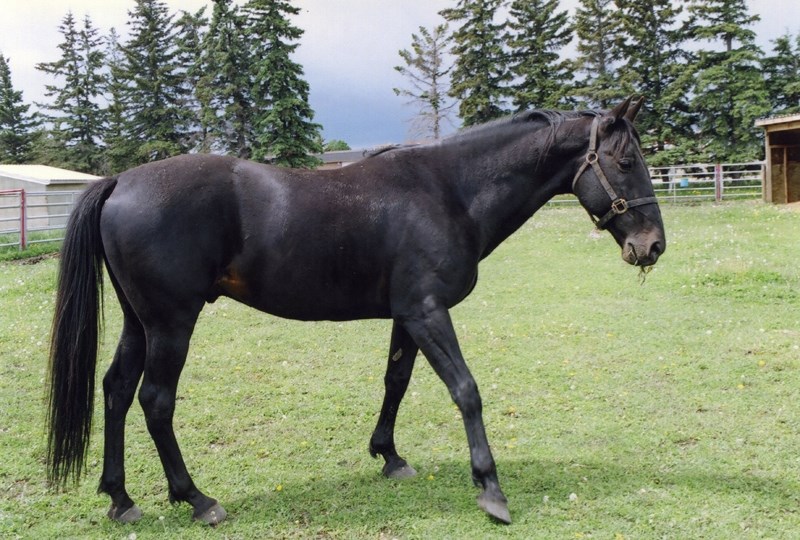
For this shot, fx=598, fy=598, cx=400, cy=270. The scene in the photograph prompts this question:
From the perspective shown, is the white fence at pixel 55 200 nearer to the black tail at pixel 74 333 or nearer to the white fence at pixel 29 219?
the white fence at pixel 29 219

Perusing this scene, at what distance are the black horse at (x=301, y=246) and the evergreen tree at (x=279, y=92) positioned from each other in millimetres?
25181

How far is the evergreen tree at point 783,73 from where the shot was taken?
32656mm

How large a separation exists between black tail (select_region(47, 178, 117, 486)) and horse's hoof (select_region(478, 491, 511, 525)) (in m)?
2.47

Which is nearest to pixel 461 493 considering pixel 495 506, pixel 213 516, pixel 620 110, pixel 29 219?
pixel 495 506

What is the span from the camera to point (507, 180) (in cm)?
377

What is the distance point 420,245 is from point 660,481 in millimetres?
2183

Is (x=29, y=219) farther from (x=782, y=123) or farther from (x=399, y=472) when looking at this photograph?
(x=782, y=123)

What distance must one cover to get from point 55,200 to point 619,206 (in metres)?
26.8

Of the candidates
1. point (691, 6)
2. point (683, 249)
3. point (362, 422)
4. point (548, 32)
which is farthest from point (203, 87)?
point (362, 422)

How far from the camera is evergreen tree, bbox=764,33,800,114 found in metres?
32.7

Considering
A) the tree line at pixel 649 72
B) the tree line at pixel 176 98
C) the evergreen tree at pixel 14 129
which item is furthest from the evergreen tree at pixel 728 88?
the evergreen tree at pixel 14 129

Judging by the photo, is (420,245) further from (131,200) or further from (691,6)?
(691,6)

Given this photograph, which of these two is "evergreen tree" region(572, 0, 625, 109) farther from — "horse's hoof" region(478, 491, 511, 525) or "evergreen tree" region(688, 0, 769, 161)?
"horse's hoof" region(478, 491, 511, 525)

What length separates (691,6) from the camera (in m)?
33.6
